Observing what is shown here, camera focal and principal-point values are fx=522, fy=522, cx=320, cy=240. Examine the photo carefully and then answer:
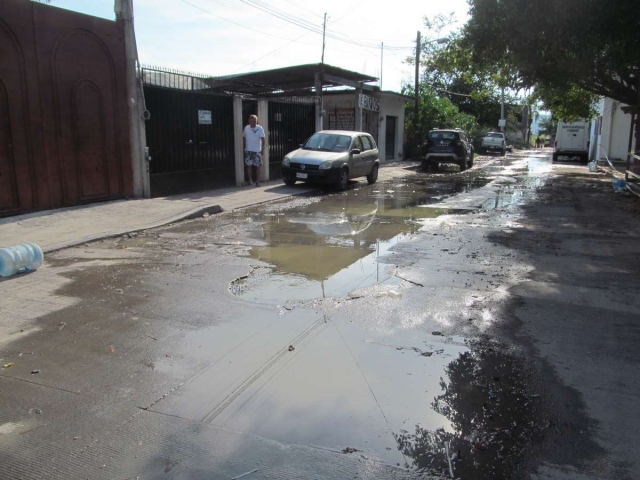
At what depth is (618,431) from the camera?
320 cm

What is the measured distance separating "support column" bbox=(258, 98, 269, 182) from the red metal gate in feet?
18.2

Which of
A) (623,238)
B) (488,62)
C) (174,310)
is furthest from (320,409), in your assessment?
(488,62)

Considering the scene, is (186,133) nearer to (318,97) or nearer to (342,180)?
(342,180)

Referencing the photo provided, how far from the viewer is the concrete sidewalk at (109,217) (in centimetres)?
816

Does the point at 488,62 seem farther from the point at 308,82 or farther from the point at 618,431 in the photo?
the point at 618,431

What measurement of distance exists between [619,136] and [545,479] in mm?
29517

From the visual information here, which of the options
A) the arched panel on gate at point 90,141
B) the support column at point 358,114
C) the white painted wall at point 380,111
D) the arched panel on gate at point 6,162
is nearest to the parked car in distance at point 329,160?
the arched panel on gate at point 90,141

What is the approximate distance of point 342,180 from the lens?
614 inches

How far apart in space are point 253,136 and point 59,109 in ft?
19.5

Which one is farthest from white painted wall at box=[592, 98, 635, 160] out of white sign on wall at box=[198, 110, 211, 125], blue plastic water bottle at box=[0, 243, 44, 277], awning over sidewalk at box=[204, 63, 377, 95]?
blue plastic water bottle at box=[0, 243, 44, 277]

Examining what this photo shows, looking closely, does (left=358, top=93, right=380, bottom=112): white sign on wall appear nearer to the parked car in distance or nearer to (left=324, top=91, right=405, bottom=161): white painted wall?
(left=324, top=91, right=405, bottom=161): white painted wall

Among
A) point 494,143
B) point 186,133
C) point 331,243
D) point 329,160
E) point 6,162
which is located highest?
point 186,133

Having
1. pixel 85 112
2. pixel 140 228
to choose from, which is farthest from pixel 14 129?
pixel 140 228

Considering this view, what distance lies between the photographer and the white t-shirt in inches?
594
